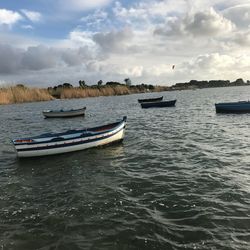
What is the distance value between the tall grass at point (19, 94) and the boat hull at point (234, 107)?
6292 centimetres

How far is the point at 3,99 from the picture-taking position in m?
87.4

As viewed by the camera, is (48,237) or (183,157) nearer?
(48,237)

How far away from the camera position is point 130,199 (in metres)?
11.6

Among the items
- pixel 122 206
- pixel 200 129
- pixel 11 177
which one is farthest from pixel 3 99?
pixel 122 206

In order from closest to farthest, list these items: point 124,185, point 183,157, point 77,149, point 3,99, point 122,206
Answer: point 122,206
point 124,185
point 183,157
point 77,149
point 3,99

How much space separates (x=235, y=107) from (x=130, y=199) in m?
32.2

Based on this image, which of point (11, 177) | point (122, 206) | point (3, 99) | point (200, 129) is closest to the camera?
point (122, 206)

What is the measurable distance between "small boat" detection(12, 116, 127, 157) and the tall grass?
7197cm

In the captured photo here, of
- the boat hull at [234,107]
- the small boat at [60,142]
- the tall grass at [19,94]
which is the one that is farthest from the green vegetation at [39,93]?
the small boat at [60,142]

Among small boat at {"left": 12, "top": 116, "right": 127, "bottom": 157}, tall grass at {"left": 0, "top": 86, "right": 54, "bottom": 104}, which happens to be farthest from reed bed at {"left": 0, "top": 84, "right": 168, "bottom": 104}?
small boat at {"left": 12, "top": 116, "right": 127, "bottom": 157}

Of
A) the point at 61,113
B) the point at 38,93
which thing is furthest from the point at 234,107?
the point at 38,93

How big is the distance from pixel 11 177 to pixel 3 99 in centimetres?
7729

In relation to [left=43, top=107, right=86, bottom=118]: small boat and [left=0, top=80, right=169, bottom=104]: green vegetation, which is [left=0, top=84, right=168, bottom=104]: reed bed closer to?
[left=0, top=80, right=169, bottom=104]: green vegetation

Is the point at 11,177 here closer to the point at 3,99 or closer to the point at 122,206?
the point at 122,206
